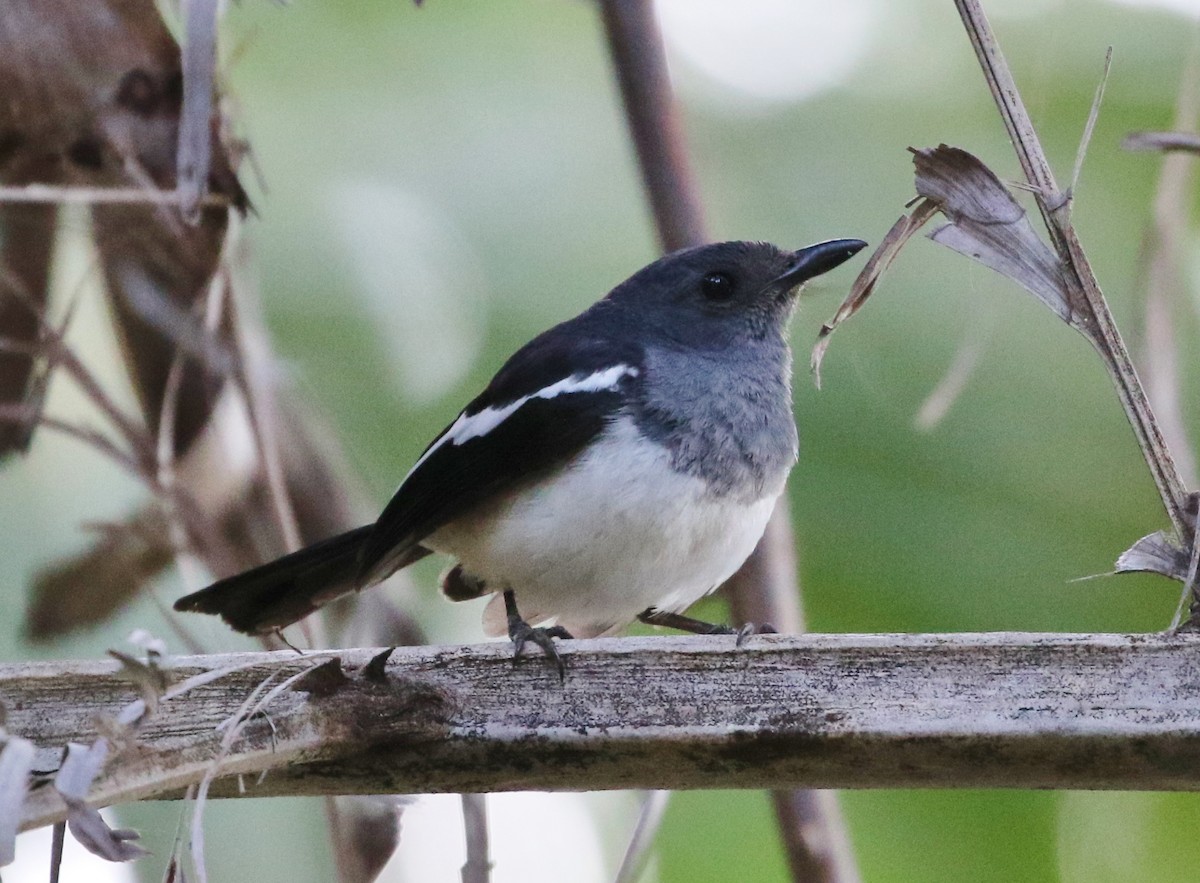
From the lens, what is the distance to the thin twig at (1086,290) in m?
1.17

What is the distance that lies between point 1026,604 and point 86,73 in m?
1.86

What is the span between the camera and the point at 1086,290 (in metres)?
1.20

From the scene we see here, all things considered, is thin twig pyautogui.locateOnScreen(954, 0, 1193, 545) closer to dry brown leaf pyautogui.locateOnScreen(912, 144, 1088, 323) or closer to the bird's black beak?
dry brown leaf pyautogui.locateOnScreen(912, 144, 1088, 323)

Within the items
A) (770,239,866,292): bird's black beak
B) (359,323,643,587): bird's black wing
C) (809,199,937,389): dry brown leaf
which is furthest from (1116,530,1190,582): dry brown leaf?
(770,239,866,292): bird's black beak

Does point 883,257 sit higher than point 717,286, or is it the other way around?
point 883,257

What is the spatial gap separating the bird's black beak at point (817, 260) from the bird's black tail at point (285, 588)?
3.02 ft

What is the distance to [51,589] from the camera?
253 centimetres

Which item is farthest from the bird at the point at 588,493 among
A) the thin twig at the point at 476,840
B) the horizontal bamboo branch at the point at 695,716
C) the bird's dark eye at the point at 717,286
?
the horizontal bamboo branch at the point at 695,716

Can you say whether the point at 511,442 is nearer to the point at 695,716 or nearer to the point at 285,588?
the point at 285,588

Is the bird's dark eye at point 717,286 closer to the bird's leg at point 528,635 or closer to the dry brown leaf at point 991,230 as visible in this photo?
the bird's leg at point 528,635

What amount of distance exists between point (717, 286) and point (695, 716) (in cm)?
148

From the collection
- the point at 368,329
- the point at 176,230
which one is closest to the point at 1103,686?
the point at 176,230

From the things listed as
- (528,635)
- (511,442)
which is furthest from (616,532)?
(528,635)

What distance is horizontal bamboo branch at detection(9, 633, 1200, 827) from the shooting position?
1224 mm
